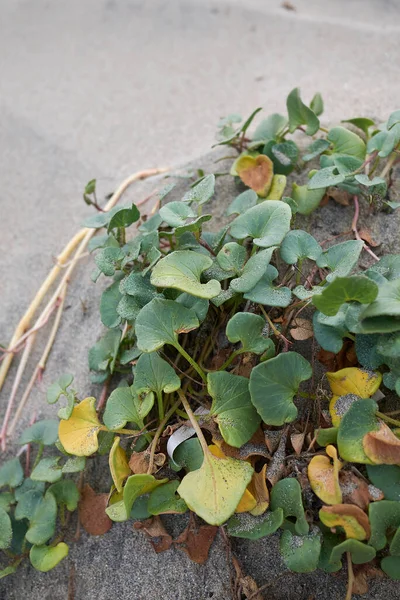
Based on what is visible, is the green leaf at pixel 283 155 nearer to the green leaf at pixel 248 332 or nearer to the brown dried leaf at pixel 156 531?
the green leaf at pixel 248 332

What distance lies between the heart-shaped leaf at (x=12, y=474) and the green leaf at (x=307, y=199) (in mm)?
890

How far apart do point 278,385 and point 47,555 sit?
61 cm

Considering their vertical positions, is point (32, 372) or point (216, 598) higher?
point (32, 372)

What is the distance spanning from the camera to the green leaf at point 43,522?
3.60 ft

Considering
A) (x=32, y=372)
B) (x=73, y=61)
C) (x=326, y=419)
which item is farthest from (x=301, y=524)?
(x=73, y=61)

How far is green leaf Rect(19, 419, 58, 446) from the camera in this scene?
122cm

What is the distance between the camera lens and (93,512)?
1148mm

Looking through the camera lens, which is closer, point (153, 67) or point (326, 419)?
point (326, 419)

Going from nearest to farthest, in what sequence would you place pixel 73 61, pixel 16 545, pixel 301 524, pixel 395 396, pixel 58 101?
pixel 301 524
pixel 395 396
pixel 16 545
pixel 58 101
pixel 73 61

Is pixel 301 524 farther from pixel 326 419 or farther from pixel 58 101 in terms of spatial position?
pixel 58 101

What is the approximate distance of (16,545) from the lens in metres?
1.19

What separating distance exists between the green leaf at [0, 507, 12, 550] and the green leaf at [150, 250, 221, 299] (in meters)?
0.61

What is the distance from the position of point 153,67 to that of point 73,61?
1.28ft

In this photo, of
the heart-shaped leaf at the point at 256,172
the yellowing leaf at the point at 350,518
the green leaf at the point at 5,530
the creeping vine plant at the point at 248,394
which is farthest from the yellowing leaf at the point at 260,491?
the heart-shaped leaf at the point at 256,172
